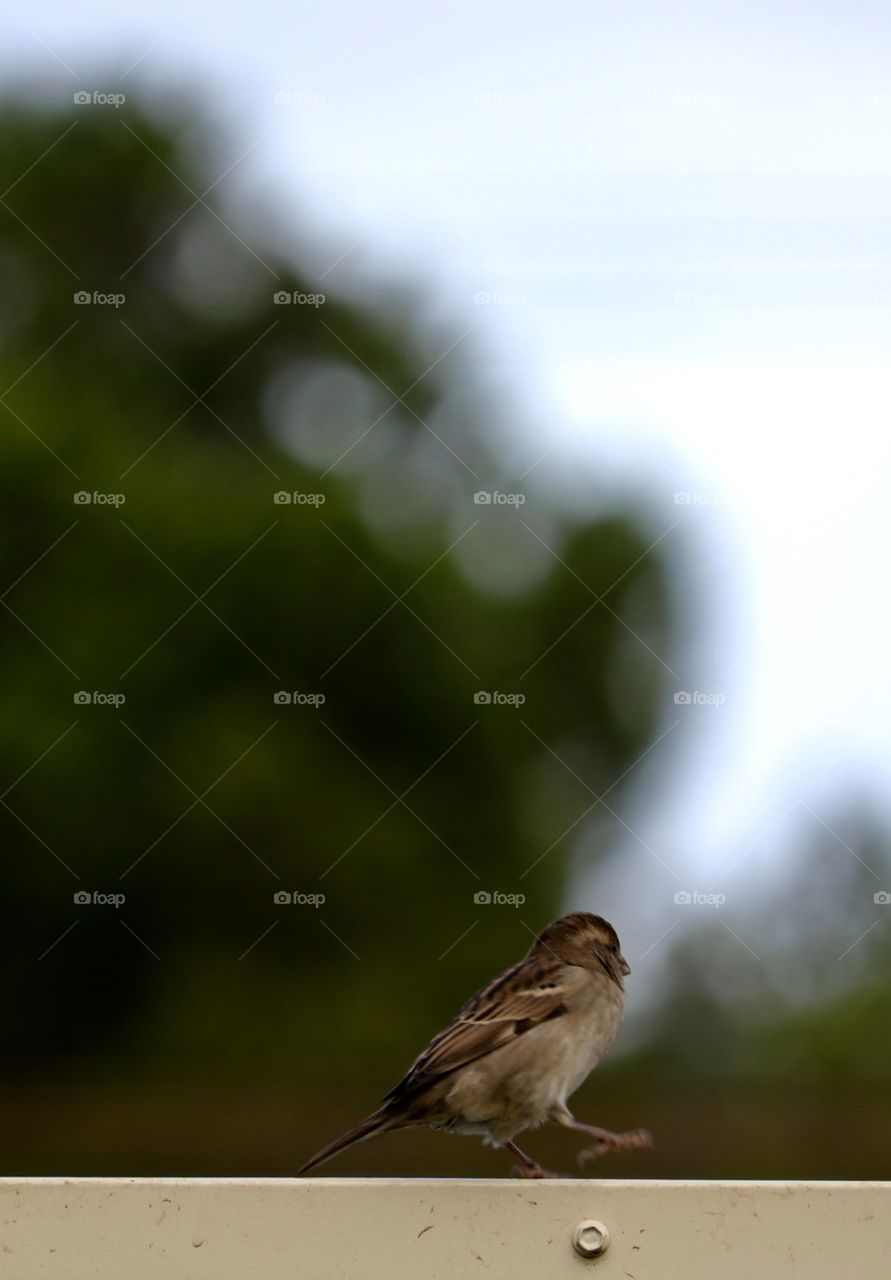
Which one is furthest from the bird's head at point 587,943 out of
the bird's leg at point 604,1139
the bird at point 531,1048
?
the bird's leg at point 604,1139

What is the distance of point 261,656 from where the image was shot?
1917mm

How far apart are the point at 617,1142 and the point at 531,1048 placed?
0.13 meters

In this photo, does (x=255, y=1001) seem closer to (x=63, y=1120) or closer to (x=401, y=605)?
(x=63, y=1120)

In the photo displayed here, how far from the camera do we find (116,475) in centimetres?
188

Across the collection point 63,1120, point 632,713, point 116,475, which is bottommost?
point 63,1120

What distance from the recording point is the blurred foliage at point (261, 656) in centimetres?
182

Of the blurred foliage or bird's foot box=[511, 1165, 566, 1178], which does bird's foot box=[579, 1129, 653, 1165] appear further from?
the blurred foliage

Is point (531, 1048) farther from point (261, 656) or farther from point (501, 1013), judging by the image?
point (261, 656)

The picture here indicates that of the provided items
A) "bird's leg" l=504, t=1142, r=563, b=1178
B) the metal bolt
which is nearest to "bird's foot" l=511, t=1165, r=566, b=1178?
"bird's leg" l=504, t=1142, r=563, b=1178

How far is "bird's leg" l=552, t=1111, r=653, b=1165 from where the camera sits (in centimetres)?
168

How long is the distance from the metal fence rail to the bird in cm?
12

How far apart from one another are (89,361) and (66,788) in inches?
20.2

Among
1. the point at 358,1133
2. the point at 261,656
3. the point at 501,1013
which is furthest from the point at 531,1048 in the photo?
the point at 261,656

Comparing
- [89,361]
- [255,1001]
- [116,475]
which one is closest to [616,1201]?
[255,1001]
